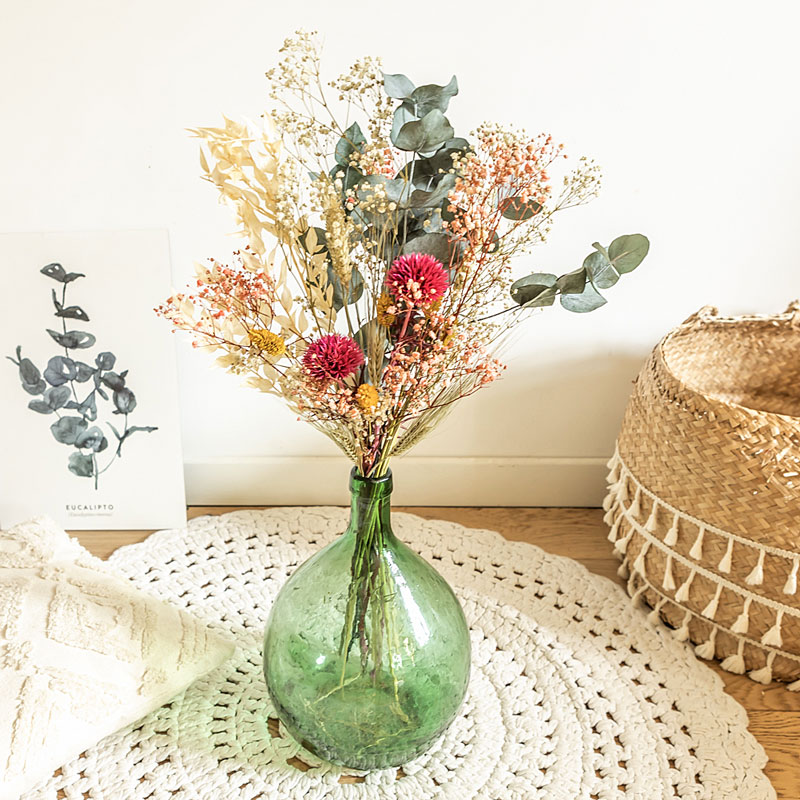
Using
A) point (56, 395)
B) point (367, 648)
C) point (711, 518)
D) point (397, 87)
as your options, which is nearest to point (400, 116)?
point (397, 87)

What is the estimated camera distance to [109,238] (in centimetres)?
116

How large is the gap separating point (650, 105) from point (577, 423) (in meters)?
0.48

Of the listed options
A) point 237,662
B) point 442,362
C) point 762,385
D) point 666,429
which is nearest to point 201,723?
point 237,662

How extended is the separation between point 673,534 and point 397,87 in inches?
23.7

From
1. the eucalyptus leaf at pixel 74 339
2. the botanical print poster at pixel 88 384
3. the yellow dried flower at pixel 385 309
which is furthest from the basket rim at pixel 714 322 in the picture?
the eucalyptus leaf at pixel 74 339

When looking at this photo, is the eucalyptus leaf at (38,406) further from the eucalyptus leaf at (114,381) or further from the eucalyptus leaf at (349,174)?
the eucalyptus leaf at (349,174)

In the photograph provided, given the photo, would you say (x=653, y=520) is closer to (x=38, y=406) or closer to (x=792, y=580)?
(x=792, y=580)

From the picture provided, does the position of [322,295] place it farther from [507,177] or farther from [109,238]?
[109,238]

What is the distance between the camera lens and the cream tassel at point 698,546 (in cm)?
95

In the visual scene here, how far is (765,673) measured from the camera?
0.97 meters

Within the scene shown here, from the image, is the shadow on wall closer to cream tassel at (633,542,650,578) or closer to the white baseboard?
the white baseboard

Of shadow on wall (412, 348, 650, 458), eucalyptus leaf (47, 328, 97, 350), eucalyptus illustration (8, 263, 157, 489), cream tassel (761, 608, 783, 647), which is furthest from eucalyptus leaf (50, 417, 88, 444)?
cream tassel (761, 608, 783, 647)

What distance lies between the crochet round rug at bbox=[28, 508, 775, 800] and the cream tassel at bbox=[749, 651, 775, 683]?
55mm

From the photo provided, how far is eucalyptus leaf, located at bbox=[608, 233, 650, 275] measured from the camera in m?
0.65
